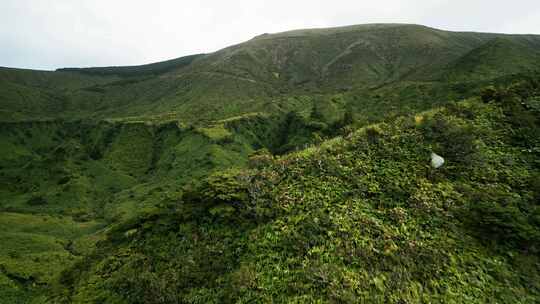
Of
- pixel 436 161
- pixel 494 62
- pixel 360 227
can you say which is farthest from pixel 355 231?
pixel 494 62

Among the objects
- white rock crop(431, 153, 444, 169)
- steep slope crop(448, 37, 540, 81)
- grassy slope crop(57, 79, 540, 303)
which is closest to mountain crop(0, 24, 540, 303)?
grassy slope crop(57, 79, 540, 303)

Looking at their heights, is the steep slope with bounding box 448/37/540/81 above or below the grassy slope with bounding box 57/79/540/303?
below

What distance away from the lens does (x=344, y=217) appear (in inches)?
559

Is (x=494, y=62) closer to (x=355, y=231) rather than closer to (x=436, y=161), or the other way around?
(x=436, y=161)

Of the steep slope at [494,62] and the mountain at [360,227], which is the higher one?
the mountain at [360,227]

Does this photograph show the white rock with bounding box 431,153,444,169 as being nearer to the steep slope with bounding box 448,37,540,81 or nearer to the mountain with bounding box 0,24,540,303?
the mountain with bounding box 0,24,540,303

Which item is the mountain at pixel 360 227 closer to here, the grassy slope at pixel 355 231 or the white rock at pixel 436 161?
the grassy slope at pixel 355 231

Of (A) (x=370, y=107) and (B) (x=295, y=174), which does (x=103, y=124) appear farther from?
(B) (x=295, y=174)

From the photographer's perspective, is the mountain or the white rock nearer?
the mountain

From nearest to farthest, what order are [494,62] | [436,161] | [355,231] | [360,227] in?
[355,231], [360,227], [436,161], [494,62]

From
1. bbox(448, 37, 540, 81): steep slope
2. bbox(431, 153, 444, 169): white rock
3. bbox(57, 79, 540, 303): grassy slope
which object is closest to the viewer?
bbox(57, 79, 540, 303): grassy slope

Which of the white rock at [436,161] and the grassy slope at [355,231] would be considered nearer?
the grassy slope at [355,231]

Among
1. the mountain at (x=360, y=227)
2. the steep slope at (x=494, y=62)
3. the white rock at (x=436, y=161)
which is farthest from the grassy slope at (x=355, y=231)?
the steep slope at (x=494, y=62)

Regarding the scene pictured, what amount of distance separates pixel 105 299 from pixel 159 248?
10.2ft
